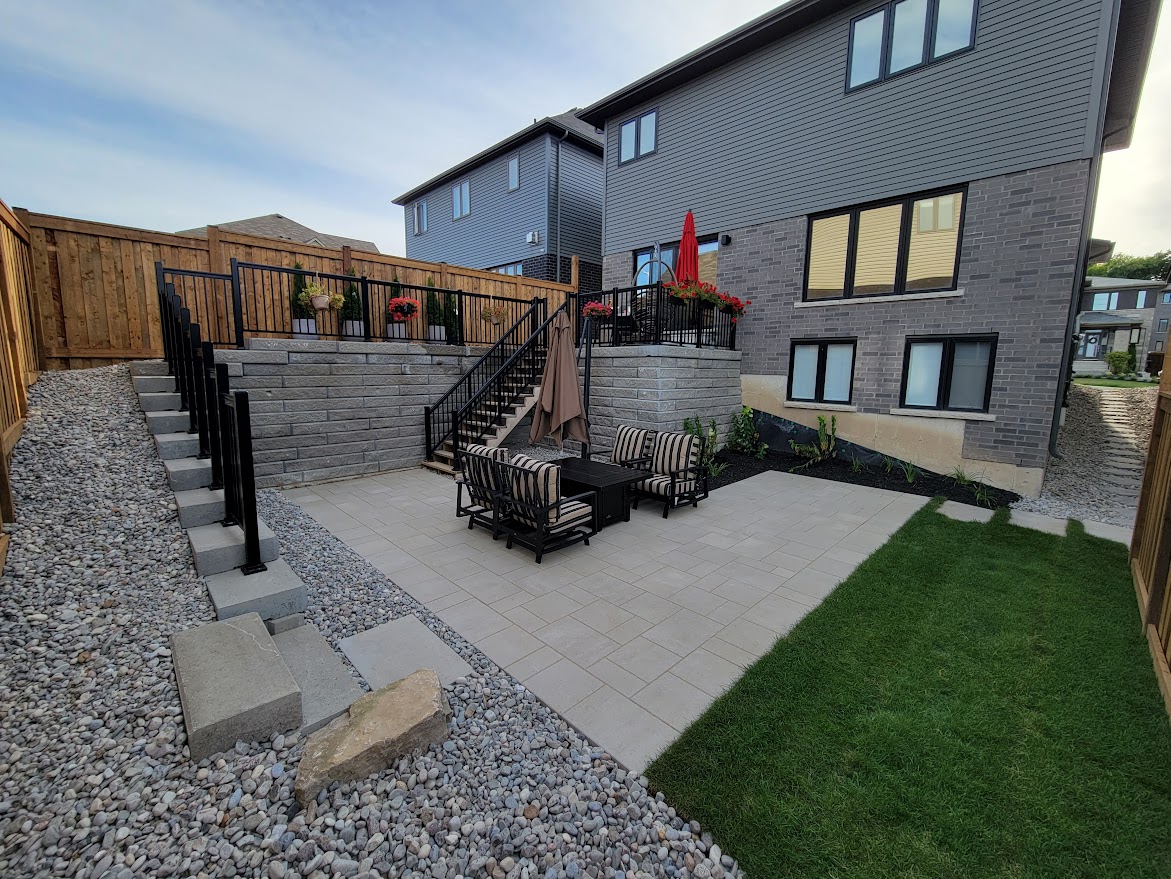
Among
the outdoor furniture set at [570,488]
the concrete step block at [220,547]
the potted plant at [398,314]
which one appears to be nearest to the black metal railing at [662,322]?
the outdoor furniture set at [570,488]

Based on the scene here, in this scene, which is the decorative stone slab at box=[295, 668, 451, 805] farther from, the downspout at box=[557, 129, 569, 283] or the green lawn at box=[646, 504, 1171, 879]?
the downspout at box=[557, 129, 569, 283]

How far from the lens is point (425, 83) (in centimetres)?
1077

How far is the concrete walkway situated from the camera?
9.56 feet

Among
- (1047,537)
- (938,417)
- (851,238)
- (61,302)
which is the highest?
(851,238)

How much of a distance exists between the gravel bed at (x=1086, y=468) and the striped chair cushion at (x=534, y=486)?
683cm

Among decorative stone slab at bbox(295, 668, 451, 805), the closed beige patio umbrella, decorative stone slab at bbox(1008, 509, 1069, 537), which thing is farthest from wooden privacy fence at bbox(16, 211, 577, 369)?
decorative stone slab at bbox(1008, 509, 1069, 537)

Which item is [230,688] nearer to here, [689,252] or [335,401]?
[335,401]

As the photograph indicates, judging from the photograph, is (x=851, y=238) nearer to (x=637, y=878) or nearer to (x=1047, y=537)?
(x=1047, y=537)

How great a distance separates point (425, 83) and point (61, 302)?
793cm

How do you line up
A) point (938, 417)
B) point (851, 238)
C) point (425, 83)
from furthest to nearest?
point (425, 83) → point (851, 238) → point (938, 417)

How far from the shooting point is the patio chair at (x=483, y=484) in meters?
5.16

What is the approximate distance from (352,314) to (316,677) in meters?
7.22

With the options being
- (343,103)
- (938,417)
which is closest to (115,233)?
(343,103)

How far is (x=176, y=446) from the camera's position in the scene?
450cm
